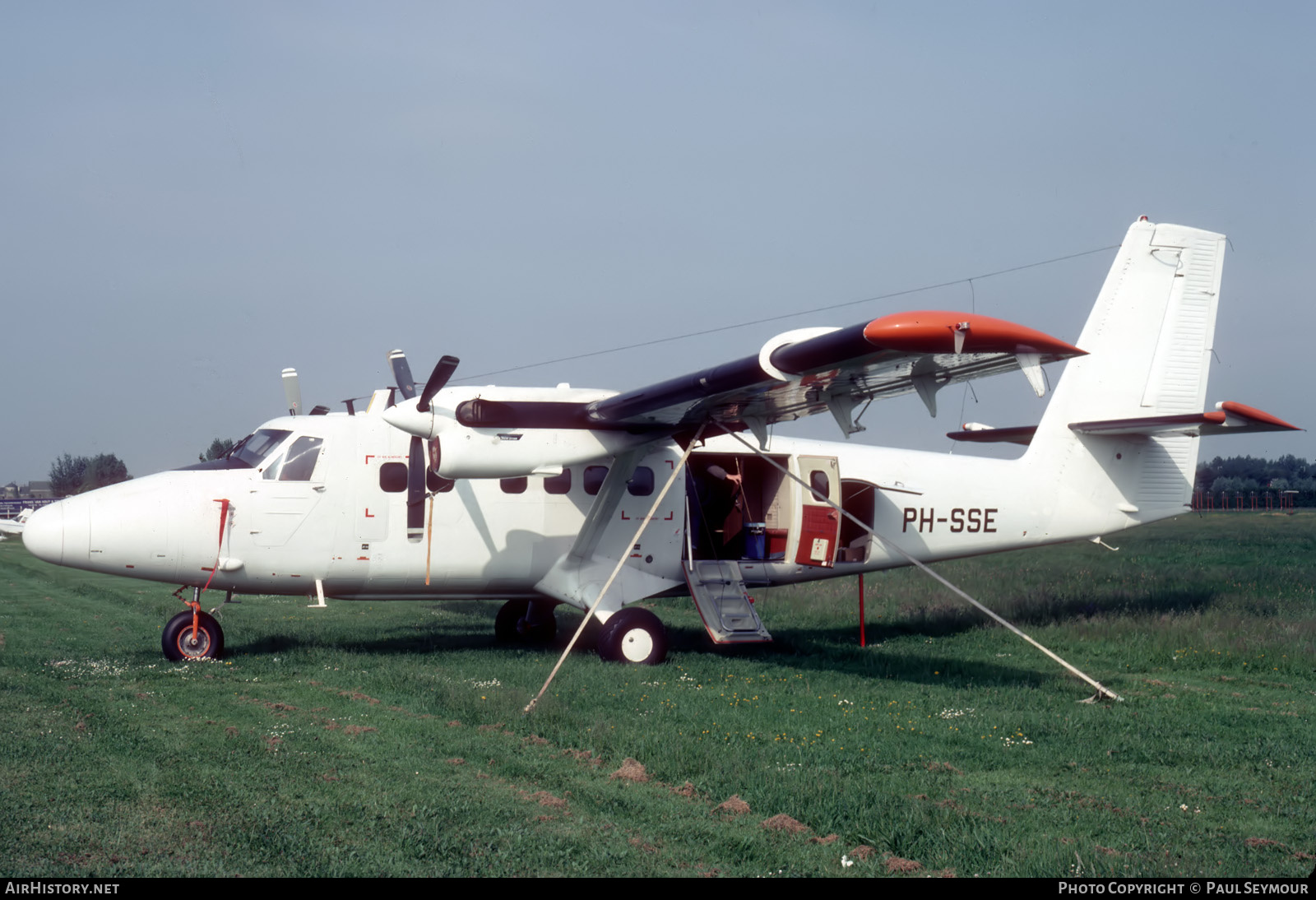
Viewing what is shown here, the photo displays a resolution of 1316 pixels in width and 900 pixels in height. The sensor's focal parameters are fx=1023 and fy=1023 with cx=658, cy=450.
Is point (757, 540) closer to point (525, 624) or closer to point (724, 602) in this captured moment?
point (724, 602)

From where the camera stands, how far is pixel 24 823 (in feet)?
18.3

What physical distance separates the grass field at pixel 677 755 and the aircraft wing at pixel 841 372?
2.88m

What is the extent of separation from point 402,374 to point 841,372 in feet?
21.9

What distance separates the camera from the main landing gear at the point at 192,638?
11938 millimetres

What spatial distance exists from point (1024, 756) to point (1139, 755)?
34.6 inches

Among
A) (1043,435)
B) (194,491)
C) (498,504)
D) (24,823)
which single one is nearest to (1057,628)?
(1043,435)

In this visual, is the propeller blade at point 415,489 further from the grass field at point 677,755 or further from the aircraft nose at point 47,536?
the aircraft nose at point 47,536

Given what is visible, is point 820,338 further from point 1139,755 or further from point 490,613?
point 490,613

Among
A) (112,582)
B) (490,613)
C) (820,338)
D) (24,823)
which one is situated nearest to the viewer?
(24,823)

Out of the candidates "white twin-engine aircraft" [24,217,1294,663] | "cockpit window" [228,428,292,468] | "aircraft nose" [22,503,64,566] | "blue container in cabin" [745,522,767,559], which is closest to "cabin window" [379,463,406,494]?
"white twin-engine aircraft" [24,217,1294,663]

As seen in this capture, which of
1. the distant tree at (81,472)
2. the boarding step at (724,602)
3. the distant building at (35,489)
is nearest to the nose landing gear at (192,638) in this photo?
the boarding step at (724,602)

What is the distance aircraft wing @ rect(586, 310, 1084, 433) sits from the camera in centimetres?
783

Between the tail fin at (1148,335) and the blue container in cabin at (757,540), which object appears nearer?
the blue container in cabin at (757,540)

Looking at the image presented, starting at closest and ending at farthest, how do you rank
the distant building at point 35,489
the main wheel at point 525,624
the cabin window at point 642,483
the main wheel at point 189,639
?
the main wheel at point 189,639 < the cabin window at point 642,483 < the main wheel at point 525,624 < the distant building at point 35,489
